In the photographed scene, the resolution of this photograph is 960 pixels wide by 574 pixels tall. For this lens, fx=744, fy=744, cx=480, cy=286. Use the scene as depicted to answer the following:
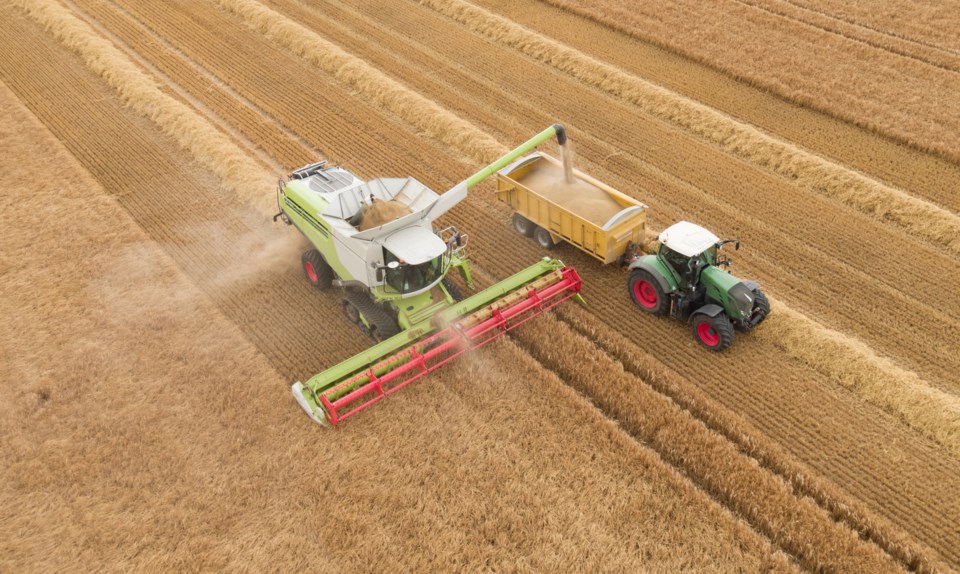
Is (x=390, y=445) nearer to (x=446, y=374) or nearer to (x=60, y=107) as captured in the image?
(x=446, y=374)

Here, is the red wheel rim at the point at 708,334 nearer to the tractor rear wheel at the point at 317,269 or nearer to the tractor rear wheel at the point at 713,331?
the tractor rear wheel at the point at 713,331

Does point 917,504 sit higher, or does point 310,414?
point 310,414

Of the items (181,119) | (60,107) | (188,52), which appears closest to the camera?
(181,119)

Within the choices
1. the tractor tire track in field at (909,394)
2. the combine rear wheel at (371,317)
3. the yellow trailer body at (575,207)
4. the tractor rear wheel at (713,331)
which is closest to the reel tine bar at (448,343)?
the combine rear wheel at (371,317)

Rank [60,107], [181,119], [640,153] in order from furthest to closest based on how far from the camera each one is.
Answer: [60,107] → [181,119] → [640,153]

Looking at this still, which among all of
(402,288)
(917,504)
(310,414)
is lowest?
(917,504)

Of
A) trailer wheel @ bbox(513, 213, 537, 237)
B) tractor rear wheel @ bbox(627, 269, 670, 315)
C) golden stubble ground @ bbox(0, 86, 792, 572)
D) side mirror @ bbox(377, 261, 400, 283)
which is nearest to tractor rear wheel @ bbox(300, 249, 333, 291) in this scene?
golden stubble ground @ bbox(0, 86, 792, 572)

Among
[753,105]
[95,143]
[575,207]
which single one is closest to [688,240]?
[575,207]

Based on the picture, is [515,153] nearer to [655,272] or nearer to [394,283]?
[394,283]

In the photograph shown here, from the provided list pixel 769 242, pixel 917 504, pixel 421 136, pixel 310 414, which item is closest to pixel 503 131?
pixel 421 136
